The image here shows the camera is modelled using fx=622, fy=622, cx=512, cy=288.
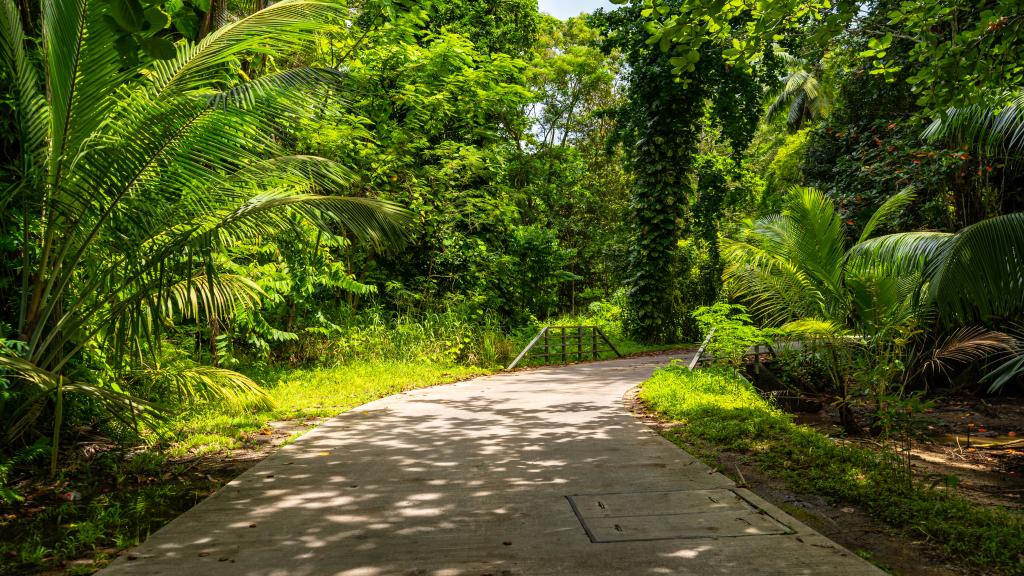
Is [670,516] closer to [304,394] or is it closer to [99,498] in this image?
[99,498]

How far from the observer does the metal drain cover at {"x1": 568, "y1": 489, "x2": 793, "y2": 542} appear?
344cm

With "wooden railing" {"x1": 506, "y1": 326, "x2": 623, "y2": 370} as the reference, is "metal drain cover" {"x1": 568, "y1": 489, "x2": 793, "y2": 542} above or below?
below

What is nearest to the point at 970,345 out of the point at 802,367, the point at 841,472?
the point at 802,367

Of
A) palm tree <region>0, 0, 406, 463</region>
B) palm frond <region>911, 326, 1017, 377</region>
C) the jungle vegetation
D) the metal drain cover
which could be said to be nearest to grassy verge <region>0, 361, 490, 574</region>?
the jungle vegetation

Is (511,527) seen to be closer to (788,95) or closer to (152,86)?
(152,86)

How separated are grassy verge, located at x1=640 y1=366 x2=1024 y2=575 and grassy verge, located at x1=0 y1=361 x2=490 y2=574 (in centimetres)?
415

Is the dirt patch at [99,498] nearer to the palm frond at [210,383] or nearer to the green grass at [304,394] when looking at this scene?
the green grass at [304,394]

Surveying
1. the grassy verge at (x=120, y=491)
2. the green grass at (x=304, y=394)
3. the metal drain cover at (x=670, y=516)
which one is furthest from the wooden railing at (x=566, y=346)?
the metal drain cover at (x=670, y=516)

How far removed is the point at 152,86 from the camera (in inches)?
219

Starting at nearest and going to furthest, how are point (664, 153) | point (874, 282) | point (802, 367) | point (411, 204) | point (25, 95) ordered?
1. point (25, 95)
2. point (874, 282)
3. point (802, 367)
4. point (411, 204)
5. point (664, 153)

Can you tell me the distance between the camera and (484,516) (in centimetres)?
382

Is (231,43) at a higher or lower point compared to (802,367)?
higher

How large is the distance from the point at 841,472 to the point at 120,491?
518 centimetres

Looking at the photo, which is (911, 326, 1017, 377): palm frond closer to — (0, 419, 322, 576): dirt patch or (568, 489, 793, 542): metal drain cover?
(568, 489, 793, 542): metal drain cover
